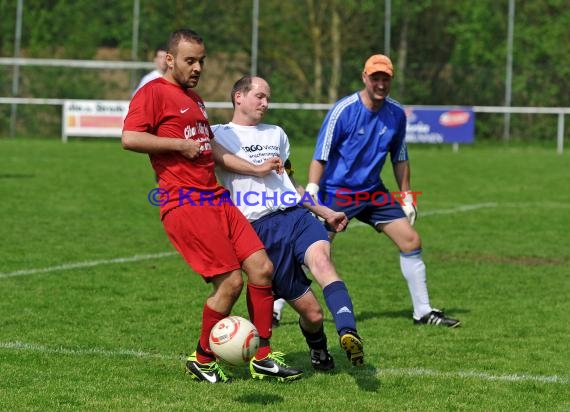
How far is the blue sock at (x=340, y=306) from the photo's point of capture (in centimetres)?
620

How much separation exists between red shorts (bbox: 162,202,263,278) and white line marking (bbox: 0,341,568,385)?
113 centimetres

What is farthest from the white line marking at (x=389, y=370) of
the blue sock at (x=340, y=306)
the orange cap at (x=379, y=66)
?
the orange cap at (x=379, y=66)

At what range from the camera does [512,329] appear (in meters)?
8.44

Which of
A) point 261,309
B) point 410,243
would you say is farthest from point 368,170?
→ point 261,309

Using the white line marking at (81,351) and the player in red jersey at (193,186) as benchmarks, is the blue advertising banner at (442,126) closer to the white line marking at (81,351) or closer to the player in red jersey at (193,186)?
the white line marking at (81,351)

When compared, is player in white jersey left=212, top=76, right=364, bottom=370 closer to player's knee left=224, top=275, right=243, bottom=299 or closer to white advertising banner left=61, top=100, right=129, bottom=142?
player's knee left=224, top=275, right=243, bottom=299

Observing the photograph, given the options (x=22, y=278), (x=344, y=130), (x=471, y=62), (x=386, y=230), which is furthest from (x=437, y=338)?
(x=471, y=62)

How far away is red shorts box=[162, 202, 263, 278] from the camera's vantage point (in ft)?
20.7

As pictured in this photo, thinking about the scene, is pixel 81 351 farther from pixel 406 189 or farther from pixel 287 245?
pixel 406 189

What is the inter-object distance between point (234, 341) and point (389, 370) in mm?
1227

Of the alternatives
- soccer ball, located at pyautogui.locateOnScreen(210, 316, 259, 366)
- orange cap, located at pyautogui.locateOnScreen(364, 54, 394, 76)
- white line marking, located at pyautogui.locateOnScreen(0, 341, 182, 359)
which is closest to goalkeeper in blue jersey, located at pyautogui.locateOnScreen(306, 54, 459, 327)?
orange cap, located at pyautogui.locateOnScreen(364, 54, 394, 76)

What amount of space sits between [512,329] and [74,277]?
4383 millimetres

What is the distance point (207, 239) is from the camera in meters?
6.29

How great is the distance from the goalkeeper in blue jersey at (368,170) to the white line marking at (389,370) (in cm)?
199
